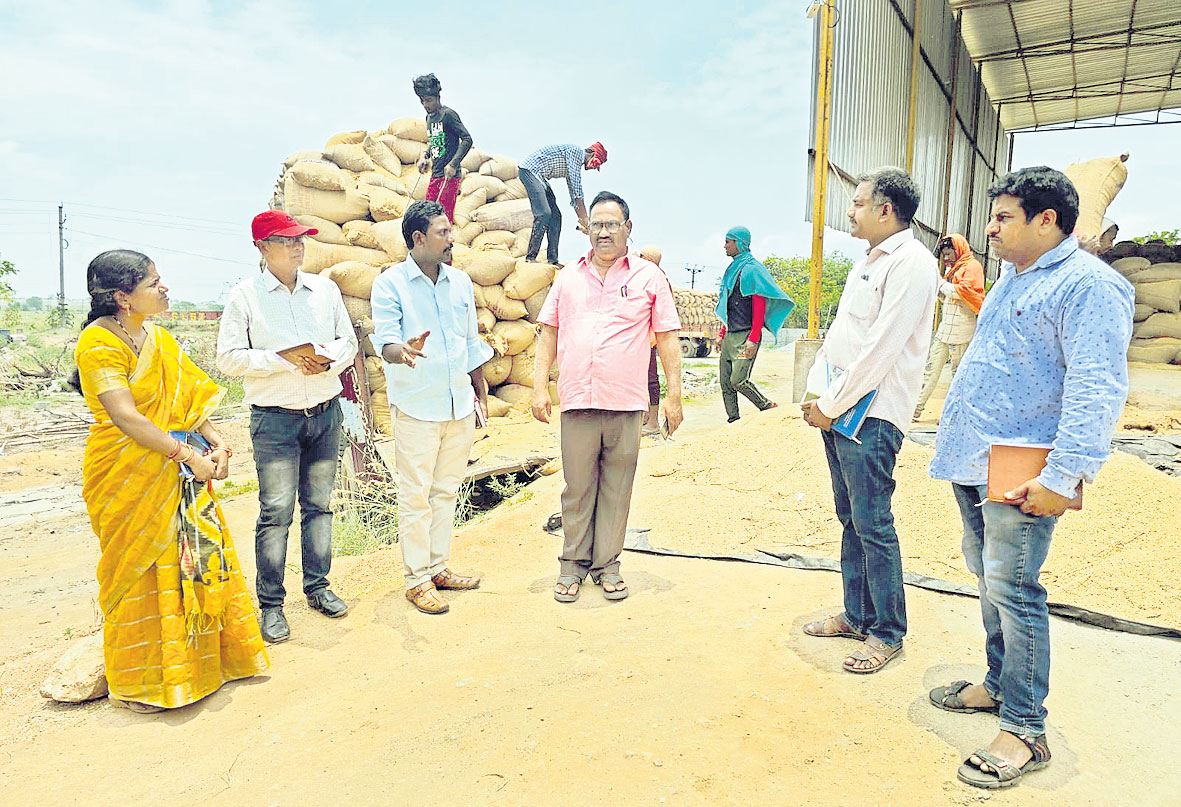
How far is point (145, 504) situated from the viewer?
2.61 m

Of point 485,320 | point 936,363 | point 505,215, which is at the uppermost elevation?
point 505,215

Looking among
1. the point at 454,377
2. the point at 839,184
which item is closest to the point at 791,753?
the point at 454,377

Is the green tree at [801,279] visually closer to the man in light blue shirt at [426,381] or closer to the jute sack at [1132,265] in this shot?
the jute sack at [1132,265]

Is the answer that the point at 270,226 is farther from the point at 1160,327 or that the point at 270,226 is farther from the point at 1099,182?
the point at 1160,327

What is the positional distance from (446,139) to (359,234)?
5.80ft

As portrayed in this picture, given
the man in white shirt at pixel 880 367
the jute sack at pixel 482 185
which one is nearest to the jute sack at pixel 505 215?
the jute sack at pixel 482 185

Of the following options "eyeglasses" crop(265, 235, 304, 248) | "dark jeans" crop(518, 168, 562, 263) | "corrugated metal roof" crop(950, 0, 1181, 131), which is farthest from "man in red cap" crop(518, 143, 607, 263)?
"corrugated metal roof" crop(950, 0, 1181, 131)

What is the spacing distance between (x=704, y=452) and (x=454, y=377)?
277 cm

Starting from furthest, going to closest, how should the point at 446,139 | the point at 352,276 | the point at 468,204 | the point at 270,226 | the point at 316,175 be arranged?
1. the point at 468,204
2. the point at 316,175
3. the point at 352,276
4. the point at 446,139
5. the point at 270,226

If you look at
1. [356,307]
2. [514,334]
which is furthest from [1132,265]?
[356,307]

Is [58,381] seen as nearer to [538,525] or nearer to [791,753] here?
[538,525]

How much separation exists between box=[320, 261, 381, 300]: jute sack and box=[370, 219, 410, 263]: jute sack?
47 cm

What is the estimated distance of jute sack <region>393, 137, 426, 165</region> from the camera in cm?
945

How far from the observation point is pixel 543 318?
3.51m
